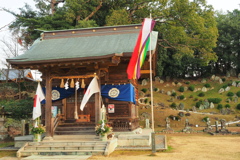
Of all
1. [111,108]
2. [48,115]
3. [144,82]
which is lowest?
[48,115]

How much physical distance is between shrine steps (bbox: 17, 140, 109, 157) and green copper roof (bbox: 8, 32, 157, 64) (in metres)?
4.01

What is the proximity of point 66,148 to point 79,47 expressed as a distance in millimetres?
6097

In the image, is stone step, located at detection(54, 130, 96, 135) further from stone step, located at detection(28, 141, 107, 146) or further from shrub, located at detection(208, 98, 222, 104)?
shrub, located at detection(208, 98, 222, 104)

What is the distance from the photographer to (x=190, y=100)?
120 feet

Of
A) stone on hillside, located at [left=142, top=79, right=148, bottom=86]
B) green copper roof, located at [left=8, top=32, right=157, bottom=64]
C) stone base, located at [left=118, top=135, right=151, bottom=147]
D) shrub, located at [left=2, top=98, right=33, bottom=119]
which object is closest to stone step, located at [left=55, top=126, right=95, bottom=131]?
stone base, located at [left=118, top=135, right=151, bottom=147]

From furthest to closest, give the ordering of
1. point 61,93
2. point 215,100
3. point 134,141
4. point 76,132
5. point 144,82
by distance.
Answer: point 144,82 < point 215,100 < point 61,93 < point 76,132 < point 134,141

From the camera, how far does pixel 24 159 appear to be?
9.69 meters

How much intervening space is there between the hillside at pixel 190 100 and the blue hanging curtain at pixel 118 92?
14251 millimetres

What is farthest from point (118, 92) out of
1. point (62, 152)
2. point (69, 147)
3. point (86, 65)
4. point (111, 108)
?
point (62, 152)

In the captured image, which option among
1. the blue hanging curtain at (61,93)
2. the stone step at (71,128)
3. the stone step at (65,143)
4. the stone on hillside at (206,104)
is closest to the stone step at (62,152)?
the stone step at (65,143)

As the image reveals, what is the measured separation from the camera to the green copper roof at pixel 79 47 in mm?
12938

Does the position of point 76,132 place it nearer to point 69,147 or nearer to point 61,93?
point 69,147

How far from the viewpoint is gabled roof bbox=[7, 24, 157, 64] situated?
43.2 feet

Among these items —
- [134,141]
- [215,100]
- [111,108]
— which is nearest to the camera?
[134,141]
